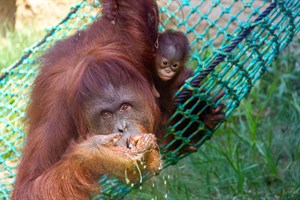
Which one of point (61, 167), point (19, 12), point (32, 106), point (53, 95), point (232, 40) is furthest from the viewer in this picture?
point (19, 12)

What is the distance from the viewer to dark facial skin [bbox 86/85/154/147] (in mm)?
2813

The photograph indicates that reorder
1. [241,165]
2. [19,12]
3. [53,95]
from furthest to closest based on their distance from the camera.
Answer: [19,12], [241,165], [53,95]

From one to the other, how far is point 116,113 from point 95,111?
0.10 meters

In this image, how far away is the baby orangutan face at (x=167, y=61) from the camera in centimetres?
344

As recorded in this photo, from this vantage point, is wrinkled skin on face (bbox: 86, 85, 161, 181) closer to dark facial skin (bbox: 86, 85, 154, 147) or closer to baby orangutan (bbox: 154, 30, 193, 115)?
dark facial skin (bbox: 86, 85, 154, 147)

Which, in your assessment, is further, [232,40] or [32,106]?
[232,40]

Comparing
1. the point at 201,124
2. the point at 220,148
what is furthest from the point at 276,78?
the point at 201,124

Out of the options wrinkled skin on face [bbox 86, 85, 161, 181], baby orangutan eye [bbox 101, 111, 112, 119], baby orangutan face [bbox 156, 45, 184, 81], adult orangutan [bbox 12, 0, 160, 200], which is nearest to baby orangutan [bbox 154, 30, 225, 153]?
baby orangutan face [bbox 156, 45, 184, 81]

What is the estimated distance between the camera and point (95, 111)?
2.87 meters

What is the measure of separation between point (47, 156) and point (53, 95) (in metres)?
0.29

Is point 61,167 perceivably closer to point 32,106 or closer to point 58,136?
point 58,136

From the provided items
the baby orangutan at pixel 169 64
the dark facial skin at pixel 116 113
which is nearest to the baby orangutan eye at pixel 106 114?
the dark facial skin at pixel 116 113

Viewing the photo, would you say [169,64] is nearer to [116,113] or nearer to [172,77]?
[172,77]

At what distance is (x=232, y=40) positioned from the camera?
138 inches
